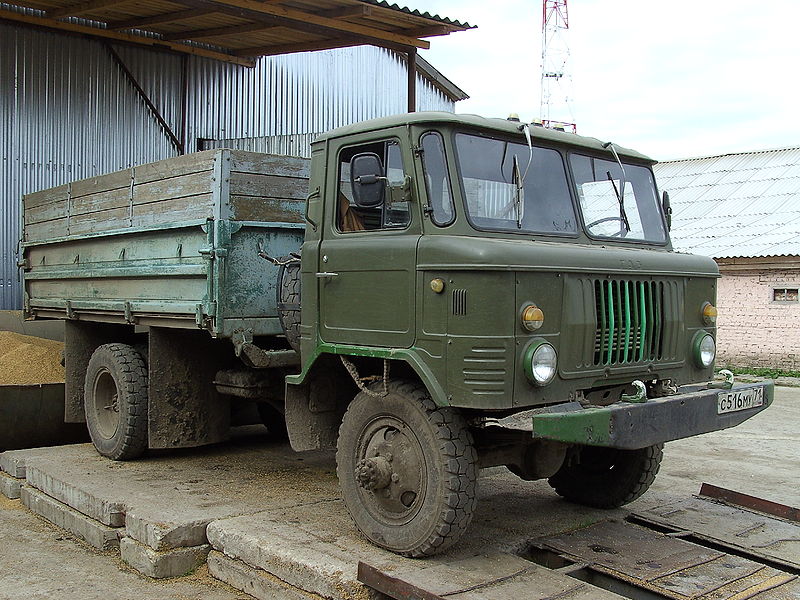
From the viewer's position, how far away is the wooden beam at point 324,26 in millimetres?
10578

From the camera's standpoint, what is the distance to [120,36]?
41.0ft

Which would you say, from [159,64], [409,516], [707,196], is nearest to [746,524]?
[409,516]

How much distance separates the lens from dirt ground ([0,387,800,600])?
541cm

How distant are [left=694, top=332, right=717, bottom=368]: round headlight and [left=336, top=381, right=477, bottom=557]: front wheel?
1.69 m

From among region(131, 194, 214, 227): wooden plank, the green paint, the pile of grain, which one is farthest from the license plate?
the pile of grain

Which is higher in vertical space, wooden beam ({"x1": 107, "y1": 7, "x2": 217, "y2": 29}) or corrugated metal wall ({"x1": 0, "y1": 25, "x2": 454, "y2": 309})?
wooden beam ({"x1": 107, "y1": 7, "x2": 217, "y2": 29})

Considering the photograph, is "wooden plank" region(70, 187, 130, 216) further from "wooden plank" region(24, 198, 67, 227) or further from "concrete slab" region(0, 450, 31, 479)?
"concrete slab" region(0, 450, 31, 479)

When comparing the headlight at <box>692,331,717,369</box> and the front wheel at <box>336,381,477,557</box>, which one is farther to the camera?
the headlight at <box>692,331,717,369</box>

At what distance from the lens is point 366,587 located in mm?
4695

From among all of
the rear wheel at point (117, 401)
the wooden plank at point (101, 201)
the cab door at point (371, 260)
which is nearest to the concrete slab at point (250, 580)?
the cab door at point (371, 260)

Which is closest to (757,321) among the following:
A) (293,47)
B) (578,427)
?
(293,47)

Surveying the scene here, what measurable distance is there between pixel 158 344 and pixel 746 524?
15.3 feet

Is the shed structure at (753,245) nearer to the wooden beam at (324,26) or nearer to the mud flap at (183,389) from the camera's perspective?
the wooden beam at (324,26)

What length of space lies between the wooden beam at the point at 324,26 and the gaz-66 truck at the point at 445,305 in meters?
4.19
